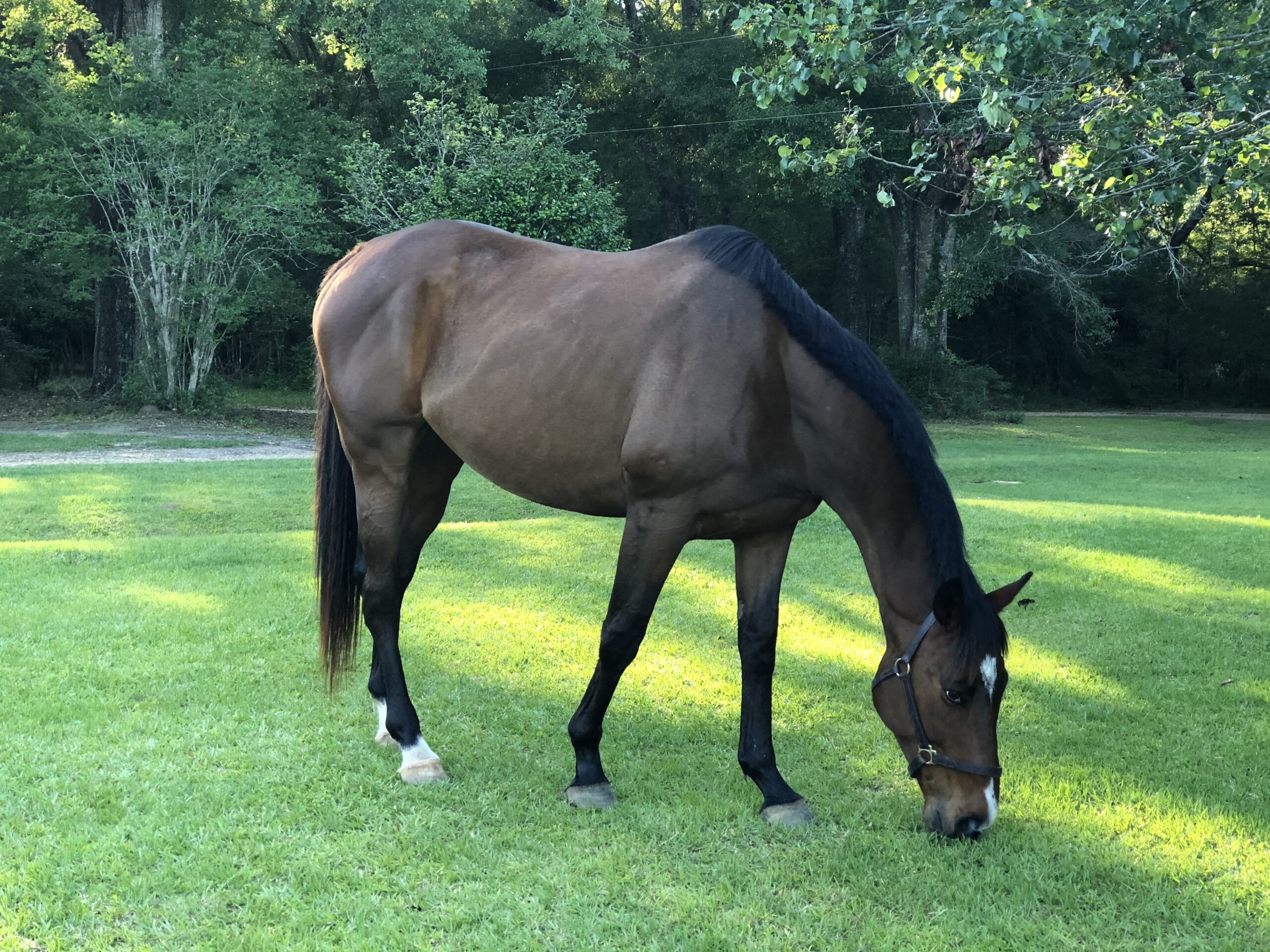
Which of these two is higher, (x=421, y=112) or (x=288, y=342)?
(x=421, y=112)

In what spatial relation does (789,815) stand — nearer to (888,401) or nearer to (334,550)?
(888,401)

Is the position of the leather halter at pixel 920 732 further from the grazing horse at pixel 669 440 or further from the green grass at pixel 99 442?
the green grass at pixel 99 442

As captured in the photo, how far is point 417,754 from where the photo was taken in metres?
3.71

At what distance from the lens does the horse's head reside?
301 centimetres

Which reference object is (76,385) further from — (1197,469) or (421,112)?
(1197,469)

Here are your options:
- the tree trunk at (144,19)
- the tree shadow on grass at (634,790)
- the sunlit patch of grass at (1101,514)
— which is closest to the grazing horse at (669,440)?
the tree shadow on grass at (634,790)

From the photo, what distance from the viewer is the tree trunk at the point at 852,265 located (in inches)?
1073

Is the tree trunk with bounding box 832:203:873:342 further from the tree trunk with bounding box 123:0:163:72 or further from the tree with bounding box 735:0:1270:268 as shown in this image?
the tree with bounding box 735:0:1270:268

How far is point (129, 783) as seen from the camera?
346 centimetres

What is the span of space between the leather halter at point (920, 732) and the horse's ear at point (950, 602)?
0.07m

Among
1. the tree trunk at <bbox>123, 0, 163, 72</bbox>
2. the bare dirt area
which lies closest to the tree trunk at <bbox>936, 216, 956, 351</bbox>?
the bare dirt area

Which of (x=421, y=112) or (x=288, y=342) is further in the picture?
(x=288, y=342)

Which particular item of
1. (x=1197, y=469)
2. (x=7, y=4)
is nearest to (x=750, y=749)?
(x=1197, y=469)

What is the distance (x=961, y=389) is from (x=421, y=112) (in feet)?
46.1
